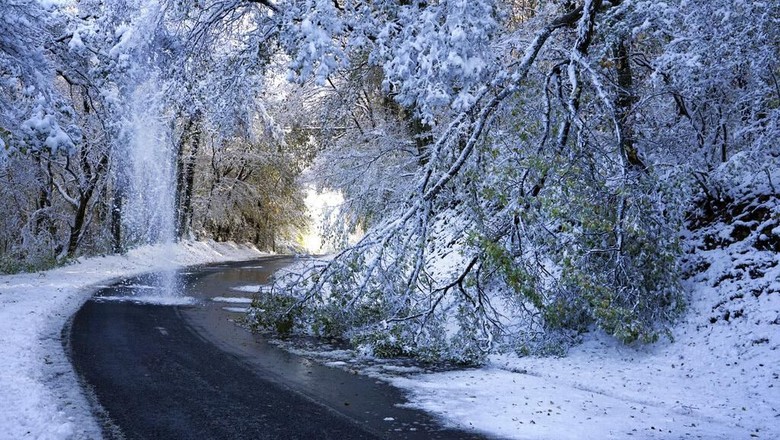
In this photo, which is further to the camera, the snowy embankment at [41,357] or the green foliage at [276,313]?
the green foliage at [276,313]

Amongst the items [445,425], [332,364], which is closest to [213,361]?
[332,364]

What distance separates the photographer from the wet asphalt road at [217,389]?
623 cm

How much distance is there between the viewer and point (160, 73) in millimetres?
15188

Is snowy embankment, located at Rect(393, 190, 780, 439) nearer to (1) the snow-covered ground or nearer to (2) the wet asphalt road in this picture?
(1) the snow-covered ground

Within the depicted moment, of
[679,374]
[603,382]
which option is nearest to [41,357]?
[603,382]

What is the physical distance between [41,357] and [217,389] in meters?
2.83

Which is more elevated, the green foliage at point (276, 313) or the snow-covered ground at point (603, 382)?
the green foliage at point (276, 313)

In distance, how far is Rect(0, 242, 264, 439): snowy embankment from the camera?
6.04 meters

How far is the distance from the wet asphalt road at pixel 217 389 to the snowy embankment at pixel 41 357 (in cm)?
23

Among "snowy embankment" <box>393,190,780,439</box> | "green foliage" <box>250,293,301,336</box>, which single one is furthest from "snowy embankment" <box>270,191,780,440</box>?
"green foliage" <box>250,293,301,336</box>

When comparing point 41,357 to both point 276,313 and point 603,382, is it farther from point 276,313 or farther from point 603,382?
point 603,382

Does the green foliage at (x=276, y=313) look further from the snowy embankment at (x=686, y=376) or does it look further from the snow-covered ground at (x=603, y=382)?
the snowy embankment at (x=686, y=376)

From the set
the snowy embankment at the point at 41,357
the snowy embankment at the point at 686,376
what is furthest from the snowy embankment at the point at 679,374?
the snowy embankment at the point at 41,357

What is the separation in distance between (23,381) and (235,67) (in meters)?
9.19
